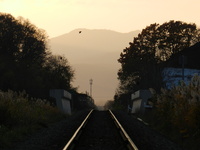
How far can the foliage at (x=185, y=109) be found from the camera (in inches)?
519

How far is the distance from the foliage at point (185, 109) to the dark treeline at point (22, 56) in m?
46.2

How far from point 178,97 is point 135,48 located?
48.7m

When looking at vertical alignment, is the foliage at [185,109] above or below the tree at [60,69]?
below

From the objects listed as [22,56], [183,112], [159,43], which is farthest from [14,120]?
[22,56]

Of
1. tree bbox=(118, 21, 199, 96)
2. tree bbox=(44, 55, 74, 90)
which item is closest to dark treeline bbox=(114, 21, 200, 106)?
tree bbox=(118, 21, 199, 96)

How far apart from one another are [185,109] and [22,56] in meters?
57.1

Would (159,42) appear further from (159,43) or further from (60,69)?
(60,69)

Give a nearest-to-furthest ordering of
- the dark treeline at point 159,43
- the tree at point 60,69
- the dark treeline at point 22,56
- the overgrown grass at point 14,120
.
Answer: the overgrown grass at point 14,120
the dark treeline at point 159,43
the dark treeline at point 22,56
the tree at point 60,69

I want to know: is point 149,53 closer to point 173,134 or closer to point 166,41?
point 166,41

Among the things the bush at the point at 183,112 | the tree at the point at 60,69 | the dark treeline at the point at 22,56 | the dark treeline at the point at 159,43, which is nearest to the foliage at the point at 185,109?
the bush at the point at 183,112

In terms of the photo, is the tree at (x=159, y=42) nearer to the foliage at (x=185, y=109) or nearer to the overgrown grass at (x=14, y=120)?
the foliage at (x=185, y=109)

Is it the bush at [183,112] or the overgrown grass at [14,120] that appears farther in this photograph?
the overgrown grass at [14,120]

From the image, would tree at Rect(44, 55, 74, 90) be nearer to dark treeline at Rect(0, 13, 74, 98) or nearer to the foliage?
dark treeline at Rect(0, 13, 74, 98)

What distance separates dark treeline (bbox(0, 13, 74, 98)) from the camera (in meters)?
64.5
